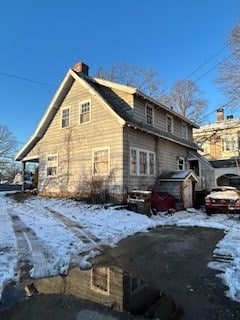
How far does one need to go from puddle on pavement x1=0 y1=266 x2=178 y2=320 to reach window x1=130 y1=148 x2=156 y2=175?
1065 cm

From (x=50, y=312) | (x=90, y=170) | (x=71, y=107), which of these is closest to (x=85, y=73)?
(x=71, y=107)

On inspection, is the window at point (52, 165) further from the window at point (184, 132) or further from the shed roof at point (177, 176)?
the window at point (184, 132)

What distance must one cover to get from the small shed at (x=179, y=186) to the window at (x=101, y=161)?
3724 millimetres

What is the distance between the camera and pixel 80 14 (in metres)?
15.2

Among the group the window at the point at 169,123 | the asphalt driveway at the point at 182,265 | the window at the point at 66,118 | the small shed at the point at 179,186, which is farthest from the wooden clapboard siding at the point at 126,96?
the asphalt driveway at the point at 182,265

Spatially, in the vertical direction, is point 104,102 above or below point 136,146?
above

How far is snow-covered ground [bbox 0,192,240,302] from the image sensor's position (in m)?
5.50

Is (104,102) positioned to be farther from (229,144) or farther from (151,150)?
(229,144)

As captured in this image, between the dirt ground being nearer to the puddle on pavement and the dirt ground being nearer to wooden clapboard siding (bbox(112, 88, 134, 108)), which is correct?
the puddle on pavement

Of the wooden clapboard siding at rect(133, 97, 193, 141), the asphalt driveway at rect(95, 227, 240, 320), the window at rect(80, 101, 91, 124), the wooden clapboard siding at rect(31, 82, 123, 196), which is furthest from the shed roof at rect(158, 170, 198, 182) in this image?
the asphalt driveway at rect(95, 227, 240, 320)

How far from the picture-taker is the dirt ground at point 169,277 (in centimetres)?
371

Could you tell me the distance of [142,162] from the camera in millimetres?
16703

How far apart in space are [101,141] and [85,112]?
262cm

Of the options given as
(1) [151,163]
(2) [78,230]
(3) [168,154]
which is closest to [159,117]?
(3) [168,154]
